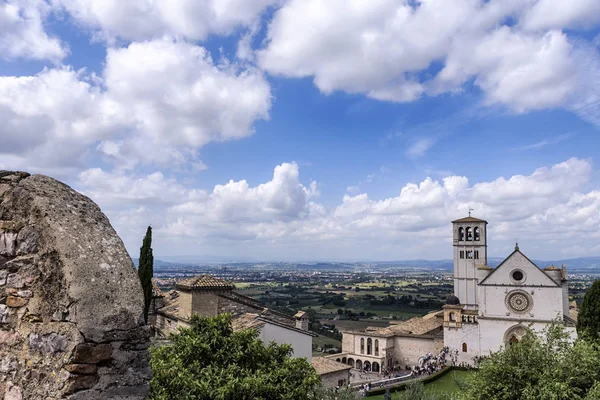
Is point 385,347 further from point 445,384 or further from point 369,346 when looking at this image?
point 445,384

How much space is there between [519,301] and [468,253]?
11.4 meters

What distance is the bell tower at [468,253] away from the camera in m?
52.4

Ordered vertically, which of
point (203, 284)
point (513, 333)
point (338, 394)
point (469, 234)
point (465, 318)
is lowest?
point (513, 333)

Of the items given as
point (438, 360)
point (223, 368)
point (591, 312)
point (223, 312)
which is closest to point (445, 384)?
point (438, 360)

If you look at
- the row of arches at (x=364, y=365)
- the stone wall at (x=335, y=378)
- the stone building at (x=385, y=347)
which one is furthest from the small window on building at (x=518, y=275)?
the stone wall at (x=335, y=378)

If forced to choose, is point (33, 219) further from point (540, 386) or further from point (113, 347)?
point (540, 386)

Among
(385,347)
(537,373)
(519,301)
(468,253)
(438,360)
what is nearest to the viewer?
(537,373)

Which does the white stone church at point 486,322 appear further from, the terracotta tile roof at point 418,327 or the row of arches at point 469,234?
the row of arches at point 469,234

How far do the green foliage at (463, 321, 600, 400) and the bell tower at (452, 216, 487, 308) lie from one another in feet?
122

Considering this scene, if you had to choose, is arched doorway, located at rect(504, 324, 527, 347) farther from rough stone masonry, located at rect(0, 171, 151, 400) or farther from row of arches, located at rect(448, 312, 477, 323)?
rough stone masonry, located at rect(0, 171, 151, 400)

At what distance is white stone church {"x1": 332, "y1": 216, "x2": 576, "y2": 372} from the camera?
4141 cm

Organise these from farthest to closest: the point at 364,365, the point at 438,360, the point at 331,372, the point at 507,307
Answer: the point at 364,365
the point at 438,360
the point at 507,307
the point at 331,372

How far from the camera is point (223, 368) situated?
482 inches

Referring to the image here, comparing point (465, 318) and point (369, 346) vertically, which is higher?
point (465, 318)
